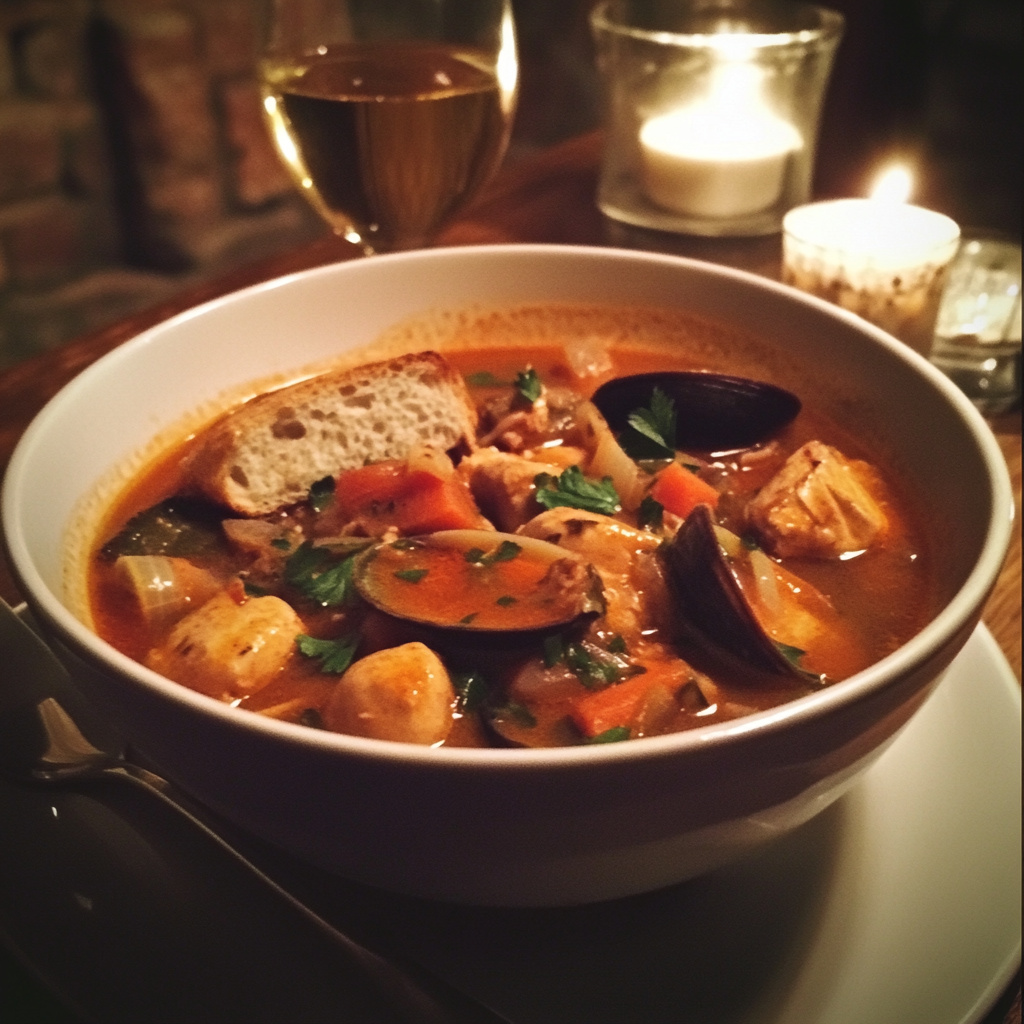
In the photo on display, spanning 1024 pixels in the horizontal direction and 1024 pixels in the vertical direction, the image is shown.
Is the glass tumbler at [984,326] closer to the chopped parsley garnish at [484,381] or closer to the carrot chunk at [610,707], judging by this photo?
the chopped parsley garnish at [484,381]

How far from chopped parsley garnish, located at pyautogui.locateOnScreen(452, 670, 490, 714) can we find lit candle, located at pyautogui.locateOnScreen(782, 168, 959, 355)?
1178mm

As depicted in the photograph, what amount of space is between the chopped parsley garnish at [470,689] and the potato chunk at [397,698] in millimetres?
12

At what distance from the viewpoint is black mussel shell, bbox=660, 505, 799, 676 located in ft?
3.85

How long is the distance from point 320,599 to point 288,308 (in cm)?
56

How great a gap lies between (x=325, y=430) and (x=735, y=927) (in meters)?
0.87

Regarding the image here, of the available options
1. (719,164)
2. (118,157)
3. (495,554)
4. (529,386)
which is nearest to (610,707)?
(495,554)

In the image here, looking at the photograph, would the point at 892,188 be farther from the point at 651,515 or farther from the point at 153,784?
the point at 153,784

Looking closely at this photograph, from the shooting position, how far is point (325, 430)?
1.58 m

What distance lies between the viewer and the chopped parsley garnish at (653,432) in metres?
1.59

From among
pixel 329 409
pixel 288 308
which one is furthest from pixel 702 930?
pixel 288 308

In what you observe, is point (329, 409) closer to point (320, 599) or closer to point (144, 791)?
point (320, 599)

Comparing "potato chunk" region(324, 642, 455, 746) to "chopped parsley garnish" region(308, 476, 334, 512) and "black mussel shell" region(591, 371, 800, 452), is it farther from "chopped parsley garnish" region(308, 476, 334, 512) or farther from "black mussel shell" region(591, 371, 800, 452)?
"black mussel shell" region(591, 371, 800, 452)

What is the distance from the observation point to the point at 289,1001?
3.04 feet

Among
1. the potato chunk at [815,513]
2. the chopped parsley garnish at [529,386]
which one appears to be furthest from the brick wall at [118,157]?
the potato chunk at [815,513]
